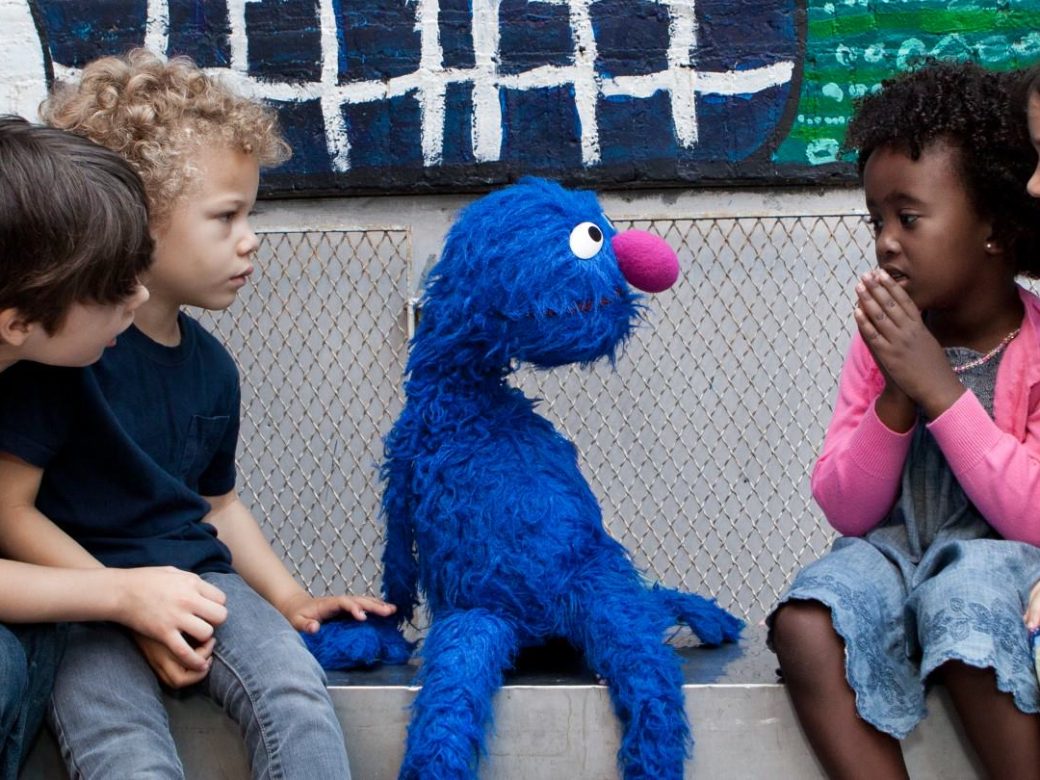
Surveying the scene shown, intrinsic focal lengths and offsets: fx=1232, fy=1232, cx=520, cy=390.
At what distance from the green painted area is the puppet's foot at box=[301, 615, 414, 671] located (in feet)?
3.67

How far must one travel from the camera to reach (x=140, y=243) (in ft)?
3.24

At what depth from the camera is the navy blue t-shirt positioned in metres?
1.05

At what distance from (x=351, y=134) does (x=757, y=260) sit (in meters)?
0.70

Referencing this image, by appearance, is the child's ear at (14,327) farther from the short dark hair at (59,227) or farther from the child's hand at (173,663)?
the child's hand at (173,663)

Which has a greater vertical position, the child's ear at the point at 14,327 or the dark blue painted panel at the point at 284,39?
the child's ear at the point at 14,327

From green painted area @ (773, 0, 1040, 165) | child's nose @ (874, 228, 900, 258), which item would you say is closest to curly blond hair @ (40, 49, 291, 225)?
child's nose @ (874, 228, 900, 258)

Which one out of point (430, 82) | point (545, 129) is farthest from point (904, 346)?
point (430, 82)

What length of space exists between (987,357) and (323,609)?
0.68 metres

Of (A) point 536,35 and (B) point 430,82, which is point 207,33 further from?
(A) point 536,35

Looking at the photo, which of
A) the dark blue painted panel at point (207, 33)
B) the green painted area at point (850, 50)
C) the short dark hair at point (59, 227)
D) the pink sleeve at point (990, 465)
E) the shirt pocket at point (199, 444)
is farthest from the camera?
the dark blue painted panel at point (207, 33)

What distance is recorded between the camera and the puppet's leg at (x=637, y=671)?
1.02 m

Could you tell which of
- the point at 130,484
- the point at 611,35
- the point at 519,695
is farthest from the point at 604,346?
the point at 611,35

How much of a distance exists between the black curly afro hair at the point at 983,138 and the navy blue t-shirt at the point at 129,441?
2.27 ft

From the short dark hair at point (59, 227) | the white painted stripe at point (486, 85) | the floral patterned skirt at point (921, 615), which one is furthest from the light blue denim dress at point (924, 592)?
the white painted stripe at point (486, 85)
